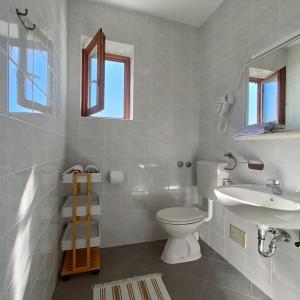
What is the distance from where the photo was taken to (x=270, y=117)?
1.47 meters

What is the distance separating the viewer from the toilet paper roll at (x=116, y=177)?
76.9 inches

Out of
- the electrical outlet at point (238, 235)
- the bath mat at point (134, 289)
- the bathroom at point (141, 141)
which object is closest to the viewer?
the bathroom at point (141, 141)

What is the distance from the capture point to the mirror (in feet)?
4.24

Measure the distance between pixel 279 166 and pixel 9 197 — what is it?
1.57 meters

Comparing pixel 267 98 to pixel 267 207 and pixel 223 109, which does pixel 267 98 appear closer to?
pixel 223 109

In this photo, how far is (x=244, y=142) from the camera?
1.68 m

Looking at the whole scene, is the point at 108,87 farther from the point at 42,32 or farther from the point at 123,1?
the point at 42,32

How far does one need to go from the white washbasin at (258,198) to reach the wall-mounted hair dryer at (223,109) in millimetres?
697

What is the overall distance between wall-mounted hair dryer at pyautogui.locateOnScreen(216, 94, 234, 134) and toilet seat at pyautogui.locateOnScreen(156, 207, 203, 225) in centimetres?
84

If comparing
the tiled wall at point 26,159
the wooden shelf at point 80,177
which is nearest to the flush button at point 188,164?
the wooden shelf at point 80,177

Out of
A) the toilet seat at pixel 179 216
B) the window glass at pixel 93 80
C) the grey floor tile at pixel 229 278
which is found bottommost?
the grey floor tile at pixel 229 278

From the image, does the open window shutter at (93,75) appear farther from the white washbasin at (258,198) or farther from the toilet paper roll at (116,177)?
the white washbasin at (258,198)

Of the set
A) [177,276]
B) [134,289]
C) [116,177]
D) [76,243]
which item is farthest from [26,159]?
[177,276]

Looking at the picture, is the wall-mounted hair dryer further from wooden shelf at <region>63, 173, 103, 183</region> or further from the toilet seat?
wooden shelf at <region>63, 173, 103, 183</region>
